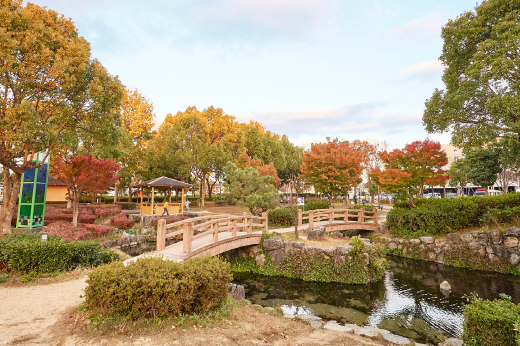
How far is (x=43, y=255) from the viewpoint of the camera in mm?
6855

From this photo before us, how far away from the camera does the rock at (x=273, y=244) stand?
→ 1160 centimetres

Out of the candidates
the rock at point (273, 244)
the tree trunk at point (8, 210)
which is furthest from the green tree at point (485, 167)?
the tree trunk at point (8, 210)

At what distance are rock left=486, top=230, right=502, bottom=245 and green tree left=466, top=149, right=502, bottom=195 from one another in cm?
1714

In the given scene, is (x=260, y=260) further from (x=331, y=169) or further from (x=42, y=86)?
(x=42, y=86)

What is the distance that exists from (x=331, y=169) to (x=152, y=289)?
16040 millimetres

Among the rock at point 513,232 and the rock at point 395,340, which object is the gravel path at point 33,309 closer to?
the rock at point 395,340

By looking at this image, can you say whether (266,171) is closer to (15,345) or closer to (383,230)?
(383,230)

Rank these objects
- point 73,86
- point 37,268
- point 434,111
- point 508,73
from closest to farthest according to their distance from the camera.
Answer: point 37,268 < point 508,73 < point 73,86 < point 434,111

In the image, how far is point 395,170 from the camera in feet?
48.2

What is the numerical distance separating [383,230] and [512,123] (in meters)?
8.09

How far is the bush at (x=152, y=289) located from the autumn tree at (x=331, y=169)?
14.7 m

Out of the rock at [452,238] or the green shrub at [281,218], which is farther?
the green shrub at [281,218]

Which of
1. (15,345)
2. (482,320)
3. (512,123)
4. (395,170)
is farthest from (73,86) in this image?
(512,123)

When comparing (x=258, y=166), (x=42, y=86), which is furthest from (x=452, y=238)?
(x=42, y=86)
